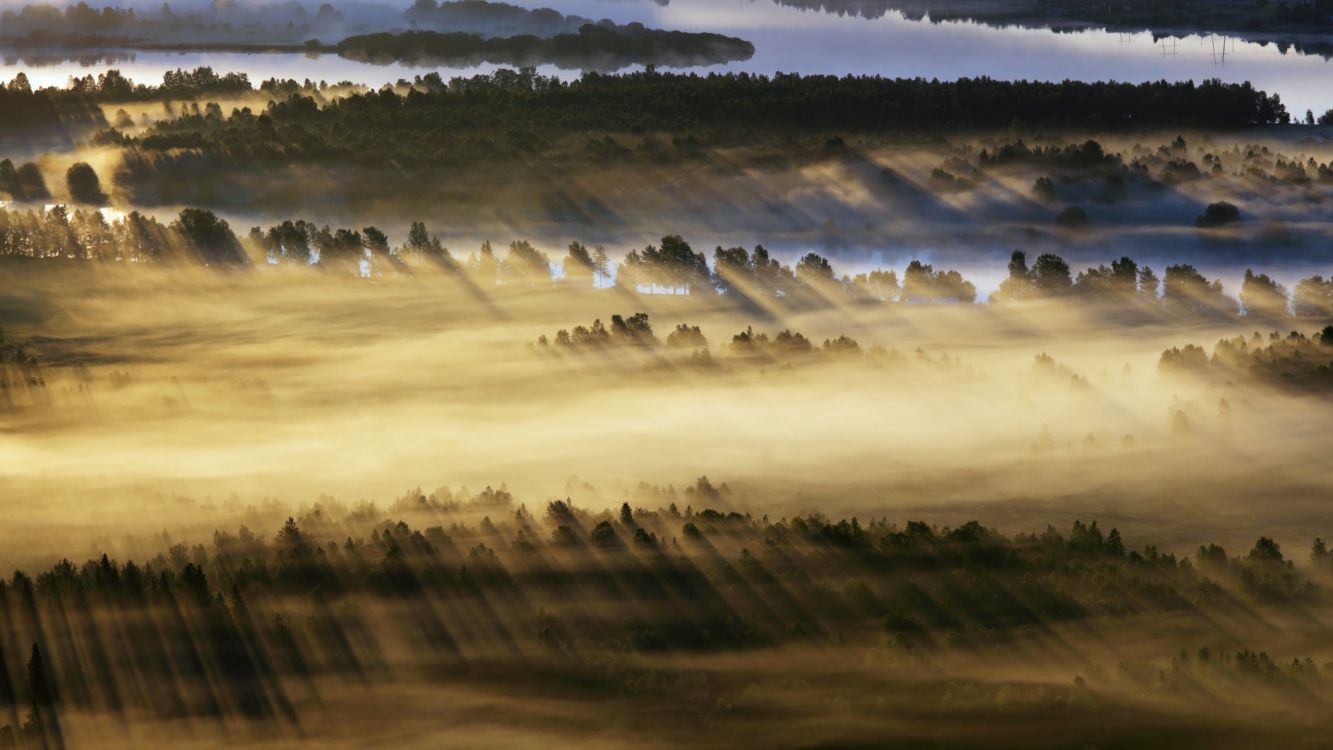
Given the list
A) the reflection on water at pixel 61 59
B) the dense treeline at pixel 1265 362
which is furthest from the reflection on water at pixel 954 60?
the dense treeline at pixel 1265 362

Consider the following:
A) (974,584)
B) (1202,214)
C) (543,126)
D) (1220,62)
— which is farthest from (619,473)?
(1220,62)

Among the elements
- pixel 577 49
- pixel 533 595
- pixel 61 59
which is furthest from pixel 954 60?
pixel 533 595

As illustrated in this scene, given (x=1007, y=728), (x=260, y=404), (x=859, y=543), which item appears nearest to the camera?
(x=1007, y=728)

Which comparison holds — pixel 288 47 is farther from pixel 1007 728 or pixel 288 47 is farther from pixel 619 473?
pixel 1007 728

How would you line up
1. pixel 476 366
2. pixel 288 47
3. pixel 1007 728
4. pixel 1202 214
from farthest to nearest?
pixel 288 47
pixel 1202 214
pixel 476 366
pixel 1007 728

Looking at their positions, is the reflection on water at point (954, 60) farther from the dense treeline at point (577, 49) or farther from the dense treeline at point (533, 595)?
the dense treeline at point (533, 595)
